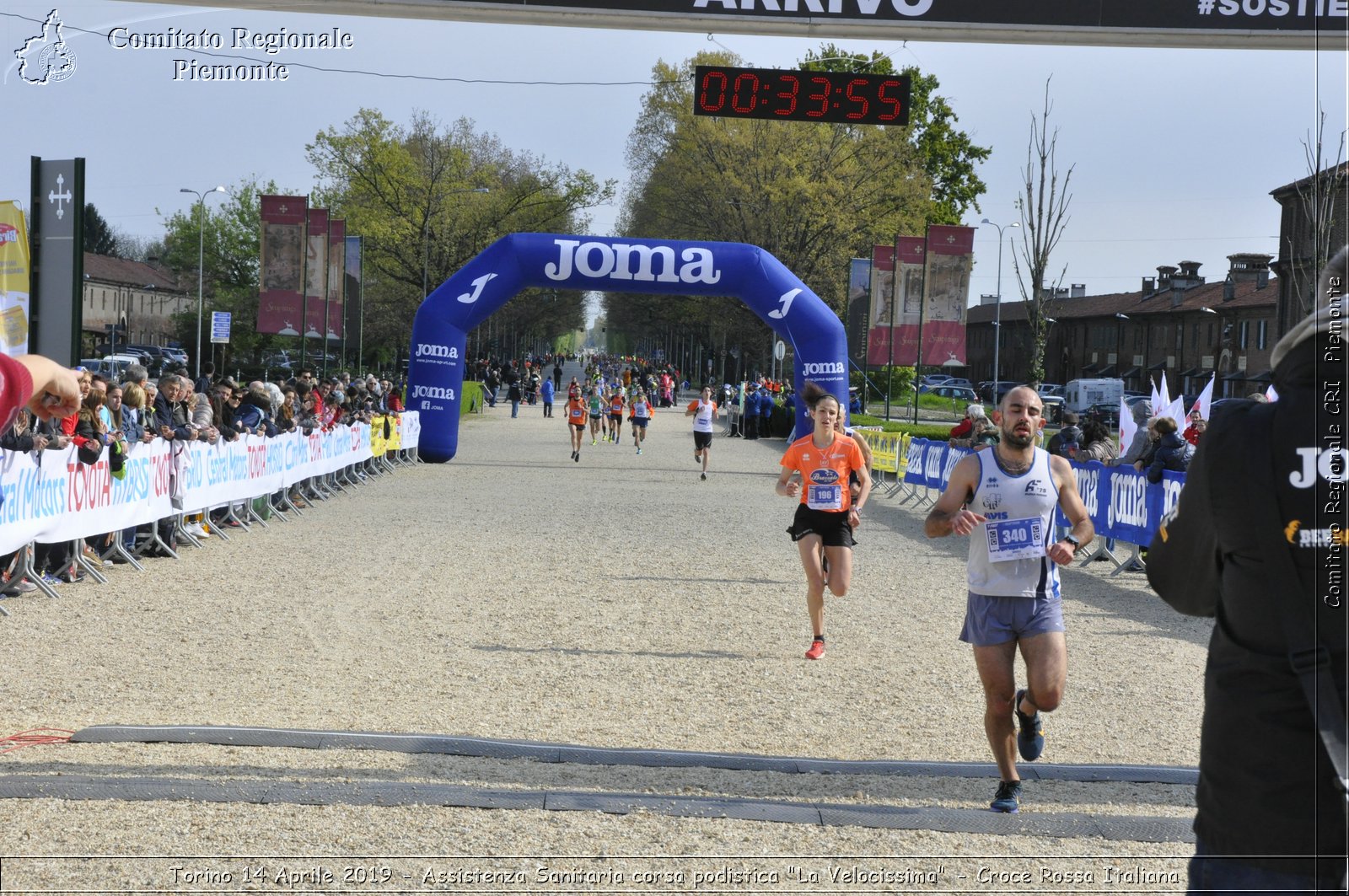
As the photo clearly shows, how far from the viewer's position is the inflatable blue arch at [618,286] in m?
22.0

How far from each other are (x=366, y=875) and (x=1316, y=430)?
3.45 metres

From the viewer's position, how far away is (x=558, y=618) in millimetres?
10531

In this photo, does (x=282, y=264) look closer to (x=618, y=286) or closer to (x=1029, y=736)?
(x=618, y=286)

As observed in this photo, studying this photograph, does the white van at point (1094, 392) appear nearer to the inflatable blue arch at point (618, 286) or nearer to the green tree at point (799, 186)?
the green tree at point (799, 186)

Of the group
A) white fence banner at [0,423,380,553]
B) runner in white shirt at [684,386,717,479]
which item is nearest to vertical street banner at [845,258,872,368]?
runner in white shirt at [684,386,717,479]

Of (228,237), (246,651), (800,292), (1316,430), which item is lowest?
(246,651)

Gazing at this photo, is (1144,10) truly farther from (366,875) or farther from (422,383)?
(422,383)

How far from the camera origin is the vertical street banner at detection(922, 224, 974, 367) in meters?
29.0

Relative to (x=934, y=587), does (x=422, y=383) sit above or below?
above

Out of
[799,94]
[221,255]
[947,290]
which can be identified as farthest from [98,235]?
[799,94]

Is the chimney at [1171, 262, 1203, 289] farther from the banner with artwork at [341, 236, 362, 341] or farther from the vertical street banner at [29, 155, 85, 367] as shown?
the vertical street banner at [29, 155, 85, 367]

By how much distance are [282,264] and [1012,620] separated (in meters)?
27.3

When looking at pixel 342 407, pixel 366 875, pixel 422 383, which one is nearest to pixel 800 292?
pixel 422 383

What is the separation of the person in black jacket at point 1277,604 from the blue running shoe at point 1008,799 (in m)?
3.19
